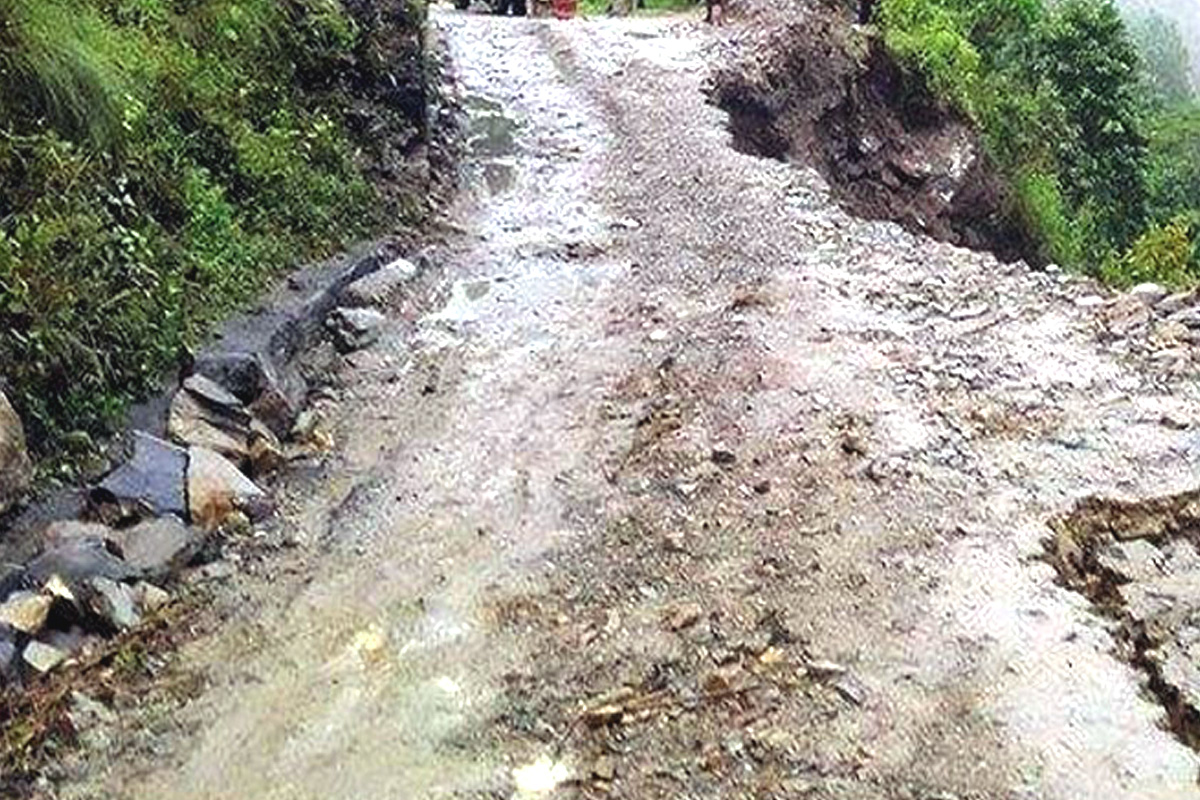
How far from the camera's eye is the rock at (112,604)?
6.35 meters

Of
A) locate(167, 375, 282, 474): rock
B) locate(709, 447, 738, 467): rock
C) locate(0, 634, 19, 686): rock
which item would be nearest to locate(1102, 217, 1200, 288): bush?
locate(709, 447, 738, 467): rock

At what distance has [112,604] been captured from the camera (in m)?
6.38

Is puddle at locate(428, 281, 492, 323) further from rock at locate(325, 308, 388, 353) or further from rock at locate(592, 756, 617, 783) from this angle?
rock at locate(592, 756, 617, 783)

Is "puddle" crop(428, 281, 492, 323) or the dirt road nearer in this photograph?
the dirt road

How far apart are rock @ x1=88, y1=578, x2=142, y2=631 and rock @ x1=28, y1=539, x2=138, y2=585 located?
0.07 meters

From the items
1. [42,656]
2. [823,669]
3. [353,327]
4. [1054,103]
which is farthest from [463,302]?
[1054,103]

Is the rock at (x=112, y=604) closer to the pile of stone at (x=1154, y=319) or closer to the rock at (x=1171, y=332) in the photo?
the pile of stone at (x=1154, y=319)

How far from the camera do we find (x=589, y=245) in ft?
38.1

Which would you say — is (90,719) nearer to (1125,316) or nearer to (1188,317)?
(1125,316)

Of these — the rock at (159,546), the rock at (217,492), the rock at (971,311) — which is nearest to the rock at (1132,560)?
the rock at (971,311)

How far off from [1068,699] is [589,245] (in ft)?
23.7

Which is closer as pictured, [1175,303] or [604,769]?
[604,769]

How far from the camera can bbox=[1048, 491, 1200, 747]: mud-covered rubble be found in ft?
17.1

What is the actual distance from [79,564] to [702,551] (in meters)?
3.07
